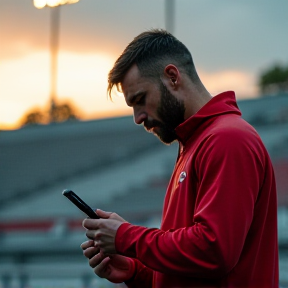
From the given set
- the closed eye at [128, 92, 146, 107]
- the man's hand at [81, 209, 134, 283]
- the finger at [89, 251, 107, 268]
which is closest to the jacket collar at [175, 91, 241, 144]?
the closed eye at [128, 92, 146, 107]

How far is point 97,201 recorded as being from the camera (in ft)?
54.3

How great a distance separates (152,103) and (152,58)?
0.38ft

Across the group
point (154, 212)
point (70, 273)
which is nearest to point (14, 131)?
point (154, 212)

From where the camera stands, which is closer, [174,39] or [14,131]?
[174,39]

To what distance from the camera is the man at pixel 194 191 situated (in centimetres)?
164

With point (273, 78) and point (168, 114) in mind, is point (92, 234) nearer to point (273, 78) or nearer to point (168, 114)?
point (168, 114)

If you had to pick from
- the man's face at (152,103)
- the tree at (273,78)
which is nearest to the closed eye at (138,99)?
the man's face at (152,103)

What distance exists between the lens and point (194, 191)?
178cm

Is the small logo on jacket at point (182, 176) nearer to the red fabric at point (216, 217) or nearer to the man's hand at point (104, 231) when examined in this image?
the red fabric at point (216, 217)

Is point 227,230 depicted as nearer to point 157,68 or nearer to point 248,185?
point 248,185

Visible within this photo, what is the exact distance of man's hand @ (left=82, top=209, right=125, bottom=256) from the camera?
5.81ft

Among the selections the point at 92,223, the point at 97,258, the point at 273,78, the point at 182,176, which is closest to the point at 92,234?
the point at 92,223

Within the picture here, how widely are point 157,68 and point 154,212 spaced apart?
13.4 m

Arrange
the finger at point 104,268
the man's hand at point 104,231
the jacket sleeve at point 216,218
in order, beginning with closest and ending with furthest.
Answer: the jacket sleeve at point 216,218, the man's hand at point 104,231, the finger at point 104,268
